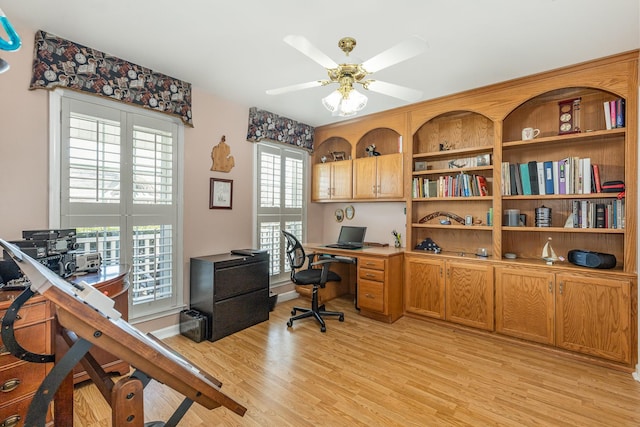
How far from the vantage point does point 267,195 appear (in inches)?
162

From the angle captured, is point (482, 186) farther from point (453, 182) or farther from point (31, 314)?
point (31, 314)

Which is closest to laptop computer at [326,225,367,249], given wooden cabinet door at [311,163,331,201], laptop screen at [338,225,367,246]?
laptop screen at [338,225,367,246]

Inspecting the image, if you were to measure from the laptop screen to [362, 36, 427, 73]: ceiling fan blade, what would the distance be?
2.60 m

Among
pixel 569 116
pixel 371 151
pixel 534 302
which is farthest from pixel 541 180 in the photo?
pixel 371 151

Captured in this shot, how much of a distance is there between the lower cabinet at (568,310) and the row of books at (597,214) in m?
0.47

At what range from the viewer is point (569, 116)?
2.97 meters

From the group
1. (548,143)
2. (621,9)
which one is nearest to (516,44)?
(621,9)

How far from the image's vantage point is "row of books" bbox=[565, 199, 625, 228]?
8.62ft

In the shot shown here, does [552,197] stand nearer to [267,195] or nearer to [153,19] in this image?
[267,195]

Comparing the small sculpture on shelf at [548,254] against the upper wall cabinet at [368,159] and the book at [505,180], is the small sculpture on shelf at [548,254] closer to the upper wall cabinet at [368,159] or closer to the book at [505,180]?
the book at [505,180]

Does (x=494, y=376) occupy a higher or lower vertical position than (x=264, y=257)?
lower

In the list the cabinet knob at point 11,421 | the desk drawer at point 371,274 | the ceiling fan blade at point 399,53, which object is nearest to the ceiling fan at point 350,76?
the ceiling fan blade at point 399,53

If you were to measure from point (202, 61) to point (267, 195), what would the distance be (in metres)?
1.84

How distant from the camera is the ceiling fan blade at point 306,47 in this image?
66.1 inches
